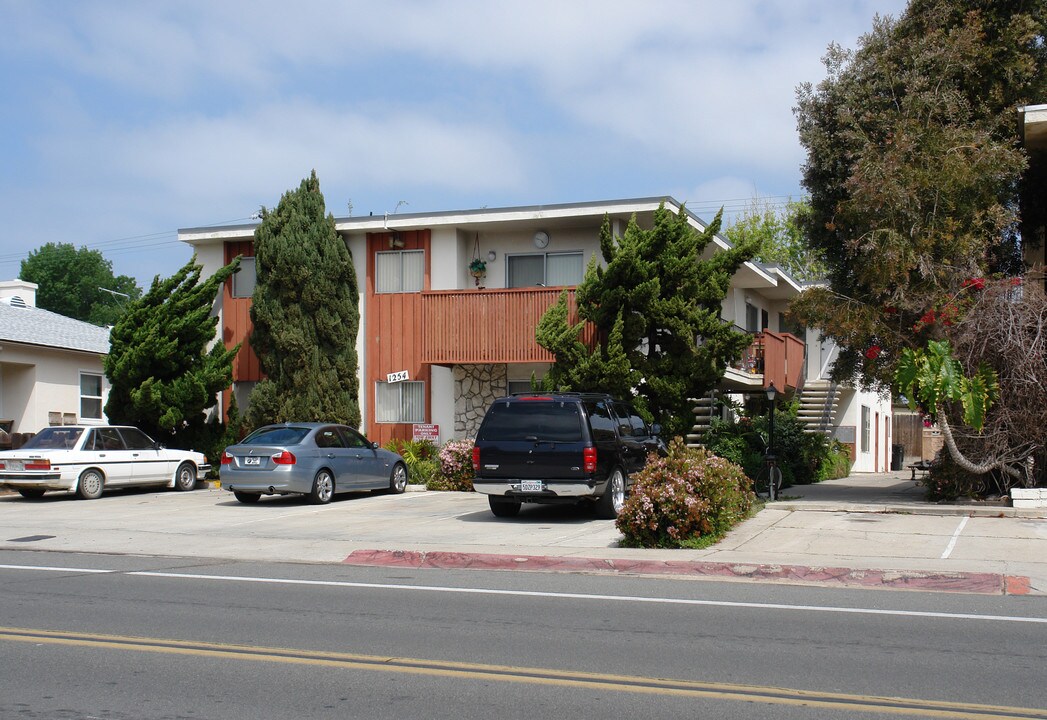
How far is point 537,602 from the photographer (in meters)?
9.93

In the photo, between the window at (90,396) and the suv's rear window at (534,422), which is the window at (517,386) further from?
the window at (90,396)

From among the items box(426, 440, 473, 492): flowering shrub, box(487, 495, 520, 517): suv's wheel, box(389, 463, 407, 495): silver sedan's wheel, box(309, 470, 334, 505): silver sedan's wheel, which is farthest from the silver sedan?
box(487, 495, 520, 517): suv's wheel

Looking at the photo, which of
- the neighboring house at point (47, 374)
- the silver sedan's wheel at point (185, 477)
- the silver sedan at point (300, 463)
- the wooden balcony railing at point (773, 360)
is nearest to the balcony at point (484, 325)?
the silver sedan at point (300, 463)

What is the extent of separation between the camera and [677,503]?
528 inches

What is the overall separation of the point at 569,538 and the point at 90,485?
11588mm

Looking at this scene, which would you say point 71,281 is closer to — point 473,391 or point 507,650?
point 473,391

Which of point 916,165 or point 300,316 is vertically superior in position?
point 916,165

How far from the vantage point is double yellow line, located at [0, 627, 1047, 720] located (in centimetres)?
614

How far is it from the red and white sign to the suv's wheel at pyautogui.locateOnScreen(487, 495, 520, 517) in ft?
23.1

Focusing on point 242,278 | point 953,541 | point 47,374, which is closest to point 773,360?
point 242,278

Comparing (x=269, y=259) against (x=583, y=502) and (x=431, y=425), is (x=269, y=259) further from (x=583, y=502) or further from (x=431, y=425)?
(x=583, y=502)

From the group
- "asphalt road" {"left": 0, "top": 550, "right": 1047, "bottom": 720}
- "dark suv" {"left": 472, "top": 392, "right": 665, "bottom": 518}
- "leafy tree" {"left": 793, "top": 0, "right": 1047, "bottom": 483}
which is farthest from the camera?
"leafy tree" {"left": 793, "top": 0, "right": 1047, "bottom": 483}

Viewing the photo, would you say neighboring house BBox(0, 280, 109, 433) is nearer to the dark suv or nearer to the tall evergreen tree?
the dark suv

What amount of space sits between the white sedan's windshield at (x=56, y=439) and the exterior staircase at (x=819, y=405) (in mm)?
19502
